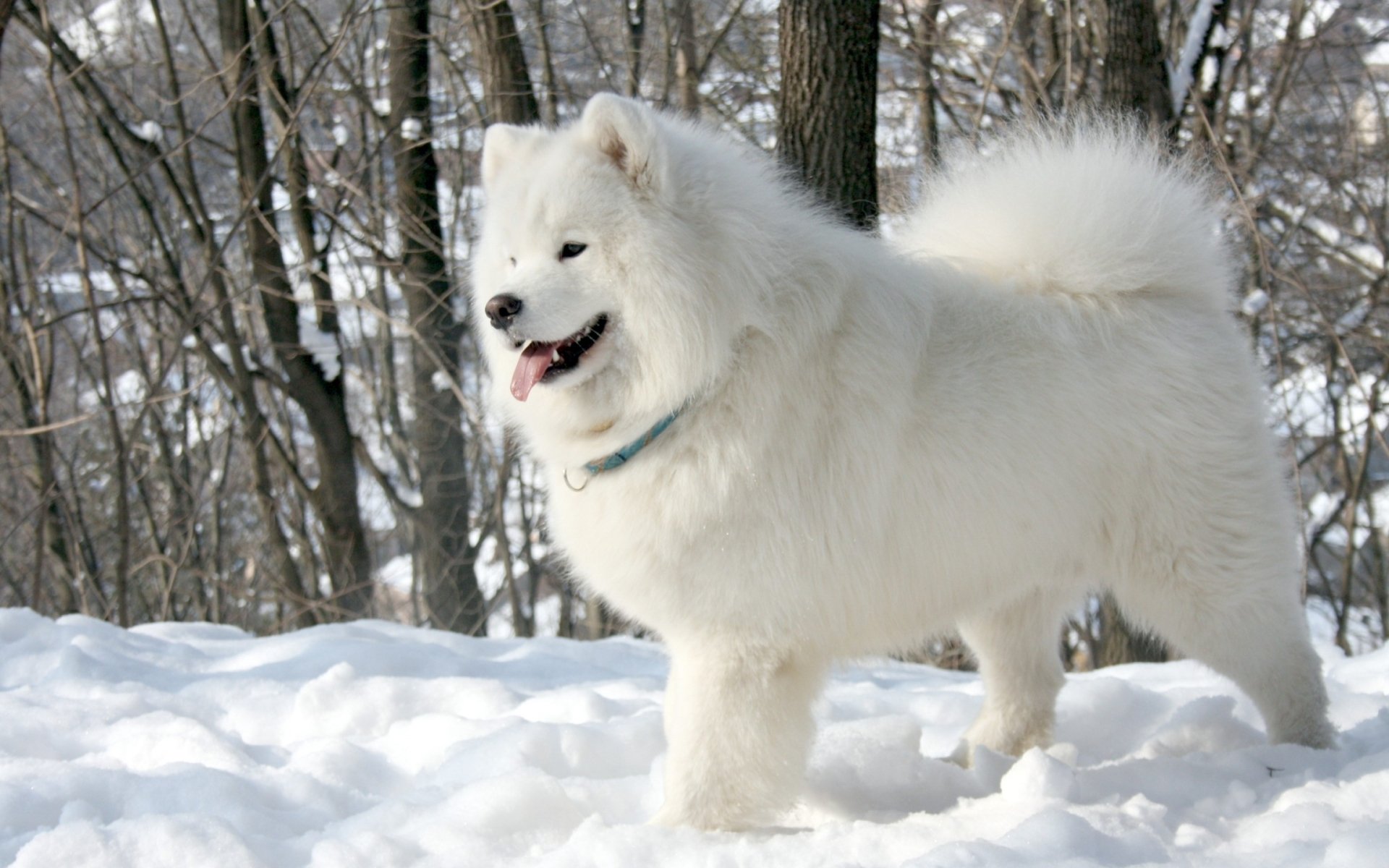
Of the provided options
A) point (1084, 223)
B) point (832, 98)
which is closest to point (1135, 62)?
point (832, 98)

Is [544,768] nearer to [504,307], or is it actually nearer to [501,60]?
[504,307]

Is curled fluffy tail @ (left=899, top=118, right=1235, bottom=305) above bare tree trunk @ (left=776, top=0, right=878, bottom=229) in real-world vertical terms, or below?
below

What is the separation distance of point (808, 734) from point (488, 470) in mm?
13601

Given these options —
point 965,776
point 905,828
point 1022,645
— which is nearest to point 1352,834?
point 905,828

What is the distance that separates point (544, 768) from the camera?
3.33m

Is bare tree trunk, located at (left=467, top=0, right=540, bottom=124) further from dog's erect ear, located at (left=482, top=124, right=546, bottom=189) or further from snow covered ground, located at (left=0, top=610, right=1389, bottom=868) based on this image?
dog's erect ear, located at (left=482, top=124, right=546, bottom=189)

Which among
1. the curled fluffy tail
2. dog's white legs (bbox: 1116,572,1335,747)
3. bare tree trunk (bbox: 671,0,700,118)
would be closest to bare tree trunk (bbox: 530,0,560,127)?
bare tree trunk (bbox: 671,0,700,118)

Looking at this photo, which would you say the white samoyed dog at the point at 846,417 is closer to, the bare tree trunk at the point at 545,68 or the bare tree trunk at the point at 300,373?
the bare tree trunk at the point at 545,68

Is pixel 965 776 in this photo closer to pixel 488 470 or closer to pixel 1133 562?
pixel 1133 562

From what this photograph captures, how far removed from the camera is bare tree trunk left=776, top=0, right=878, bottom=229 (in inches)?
201

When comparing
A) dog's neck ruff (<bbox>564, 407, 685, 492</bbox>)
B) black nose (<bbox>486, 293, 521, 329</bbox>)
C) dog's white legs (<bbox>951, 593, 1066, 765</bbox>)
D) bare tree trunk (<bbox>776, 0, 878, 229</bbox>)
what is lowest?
dog's white legs (<bbox>951, 593, 1066, 765</bbox>)

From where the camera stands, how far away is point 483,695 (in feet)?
13.5

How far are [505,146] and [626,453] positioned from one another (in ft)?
3.47

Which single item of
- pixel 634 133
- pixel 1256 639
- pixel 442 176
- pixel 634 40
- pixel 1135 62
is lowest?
pixel 1256 639
